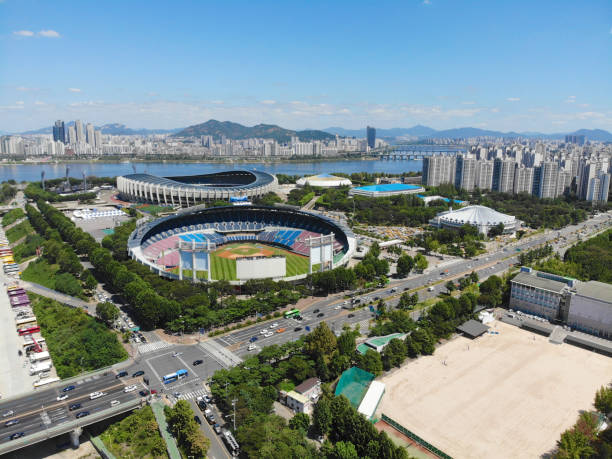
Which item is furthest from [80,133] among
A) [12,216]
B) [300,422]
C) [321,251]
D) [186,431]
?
[300,422]

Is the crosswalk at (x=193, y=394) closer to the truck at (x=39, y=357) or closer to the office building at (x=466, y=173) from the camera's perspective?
the truck at (x=39, y=357)

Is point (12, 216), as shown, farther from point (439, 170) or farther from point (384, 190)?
point (439, 170)

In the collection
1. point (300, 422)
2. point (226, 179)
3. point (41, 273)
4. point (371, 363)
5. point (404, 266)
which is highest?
point (226, 179)

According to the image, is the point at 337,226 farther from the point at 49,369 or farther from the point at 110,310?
the point at 49,369

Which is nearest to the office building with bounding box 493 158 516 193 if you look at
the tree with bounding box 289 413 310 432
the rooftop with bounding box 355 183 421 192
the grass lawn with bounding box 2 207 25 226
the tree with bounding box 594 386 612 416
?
the rooftop with bounding box 355 183 421 192

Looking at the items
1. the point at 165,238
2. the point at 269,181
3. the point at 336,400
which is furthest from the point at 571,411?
the point at 269,181

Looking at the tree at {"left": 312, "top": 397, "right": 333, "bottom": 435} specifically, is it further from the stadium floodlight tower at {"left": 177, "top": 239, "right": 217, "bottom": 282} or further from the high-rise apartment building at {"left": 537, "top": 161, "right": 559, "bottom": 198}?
the high-rise apartment building at {"left": 537, "top": 161, "right": 559, "bottom": 198}

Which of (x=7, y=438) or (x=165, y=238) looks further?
(x=165, y=238)
